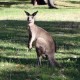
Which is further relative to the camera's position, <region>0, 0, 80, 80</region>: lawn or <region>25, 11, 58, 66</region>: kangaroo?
<region>25, 11, 58, 66</region>: kangaroo

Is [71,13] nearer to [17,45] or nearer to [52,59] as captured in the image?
[17,45]

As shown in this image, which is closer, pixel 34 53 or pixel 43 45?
pixel 43 45

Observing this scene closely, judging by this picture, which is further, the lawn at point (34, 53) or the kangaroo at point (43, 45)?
the kangaroo at point (43, 45)

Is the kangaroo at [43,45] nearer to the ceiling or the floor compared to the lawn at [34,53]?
nearer to the ceiling

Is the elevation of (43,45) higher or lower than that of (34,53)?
higher

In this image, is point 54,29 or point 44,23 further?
point 44,23

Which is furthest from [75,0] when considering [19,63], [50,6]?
[19,63]

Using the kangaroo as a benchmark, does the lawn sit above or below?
below

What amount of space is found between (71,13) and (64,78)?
14.9 meters

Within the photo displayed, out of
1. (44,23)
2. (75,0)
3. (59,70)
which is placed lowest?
(75,0)

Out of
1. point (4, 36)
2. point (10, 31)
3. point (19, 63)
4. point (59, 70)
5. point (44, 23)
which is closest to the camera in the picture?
point (59, 70)

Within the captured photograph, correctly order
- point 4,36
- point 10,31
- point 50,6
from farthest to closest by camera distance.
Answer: point 50,6, point 10,31, point 4,36

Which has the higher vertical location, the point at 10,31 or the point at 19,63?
the point at 19,63

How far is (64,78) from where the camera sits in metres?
7.54
